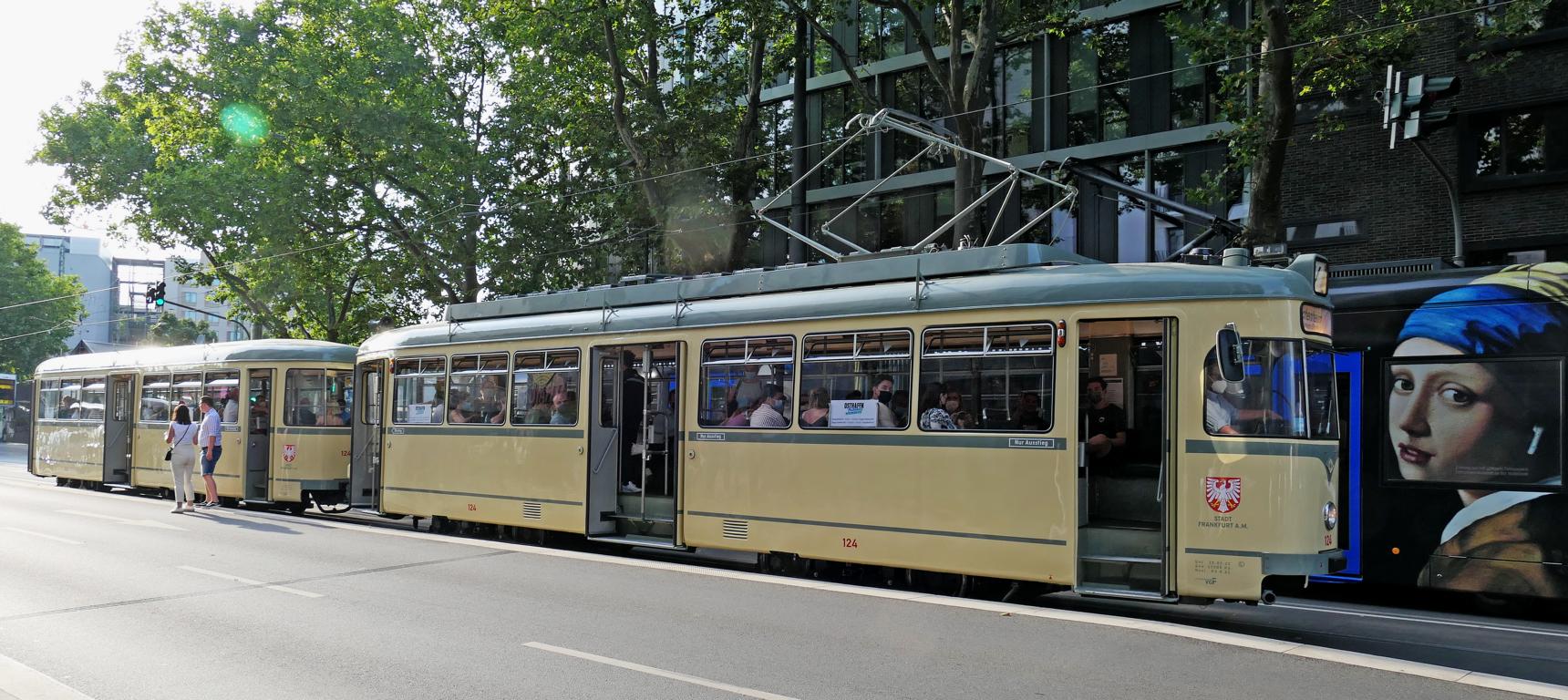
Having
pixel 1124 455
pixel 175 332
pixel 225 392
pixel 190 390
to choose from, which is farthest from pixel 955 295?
pixel 175 332

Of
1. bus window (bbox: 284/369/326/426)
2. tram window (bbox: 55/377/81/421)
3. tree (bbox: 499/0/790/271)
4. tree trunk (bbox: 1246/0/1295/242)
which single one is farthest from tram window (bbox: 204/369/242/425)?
tree trunk (bbox: 1246/0/1295/242)

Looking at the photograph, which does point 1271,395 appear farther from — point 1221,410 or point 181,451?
point 181,451

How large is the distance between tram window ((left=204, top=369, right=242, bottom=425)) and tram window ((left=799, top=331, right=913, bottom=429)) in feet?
43.2

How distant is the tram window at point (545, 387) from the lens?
46.4ft

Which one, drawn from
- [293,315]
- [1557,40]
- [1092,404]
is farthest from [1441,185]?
[293,315]

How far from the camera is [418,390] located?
16.6 m

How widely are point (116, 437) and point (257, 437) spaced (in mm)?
6651

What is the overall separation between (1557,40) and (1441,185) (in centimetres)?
296

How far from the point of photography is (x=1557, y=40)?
2009 cm

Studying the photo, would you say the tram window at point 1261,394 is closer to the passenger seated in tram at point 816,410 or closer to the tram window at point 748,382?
the passenger seated in tram at point 816,410

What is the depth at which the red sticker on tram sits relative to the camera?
899 cm

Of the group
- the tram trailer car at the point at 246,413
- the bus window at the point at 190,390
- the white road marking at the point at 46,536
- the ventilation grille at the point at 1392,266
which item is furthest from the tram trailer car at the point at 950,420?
the ventilation grille at the point at 1392,266

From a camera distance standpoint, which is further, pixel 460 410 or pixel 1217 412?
pixel 460 410

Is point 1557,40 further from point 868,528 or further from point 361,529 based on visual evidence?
point 361,529
